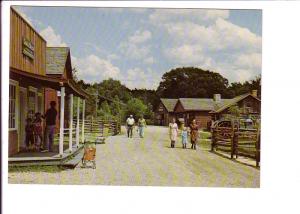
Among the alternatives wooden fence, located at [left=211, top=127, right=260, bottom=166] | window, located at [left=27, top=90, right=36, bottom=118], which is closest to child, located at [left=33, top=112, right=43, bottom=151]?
window, located at [left=27, top=90, right=36, bottom=118]

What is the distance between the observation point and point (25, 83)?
1288 centimetres

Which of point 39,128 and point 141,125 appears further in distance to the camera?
point 141,125

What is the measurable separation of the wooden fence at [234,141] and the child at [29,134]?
3.75 metres

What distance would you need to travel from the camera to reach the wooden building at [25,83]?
12.3 meters

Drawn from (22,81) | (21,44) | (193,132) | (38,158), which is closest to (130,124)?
(193,132)

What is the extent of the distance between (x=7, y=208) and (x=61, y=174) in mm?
1276

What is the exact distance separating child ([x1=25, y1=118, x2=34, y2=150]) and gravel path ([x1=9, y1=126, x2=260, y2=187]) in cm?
64

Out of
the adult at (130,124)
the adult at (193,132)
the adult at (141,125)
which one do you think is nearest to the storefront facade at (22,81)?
the adult at (130,124)

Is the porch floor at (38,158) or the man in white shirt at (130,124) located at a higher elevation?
the man in white shirt at (130,124)

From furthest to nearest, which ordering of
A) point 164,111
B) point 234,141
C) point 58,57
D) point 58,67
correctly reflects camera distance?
point 58,67 < point 234,141 < point 58,57 < point 164,111

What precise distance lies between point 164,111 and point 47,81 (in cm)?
246

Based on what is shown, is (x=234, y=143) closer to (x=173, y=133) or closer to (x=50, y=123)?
(x=173, y=133)

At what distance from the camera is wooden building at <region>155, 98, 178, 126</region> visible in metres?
12.5

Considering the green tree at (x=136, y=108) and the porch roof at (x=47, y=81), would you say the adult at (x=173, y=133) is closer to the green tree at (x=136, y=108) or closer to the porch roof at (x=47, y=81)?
the green tree at (x=136, y=108)
